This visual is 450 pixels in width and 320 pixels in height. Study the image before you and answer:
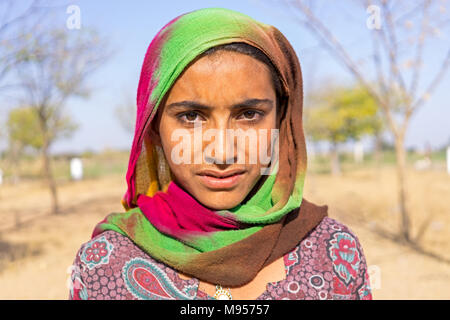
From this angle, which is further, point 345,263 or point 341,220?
point 341,220

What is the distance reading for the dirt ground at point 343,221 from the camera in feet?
16.4

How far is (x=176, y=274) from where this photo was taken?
1.27 metres

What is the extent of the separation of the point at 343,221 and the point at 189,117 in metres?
7.80

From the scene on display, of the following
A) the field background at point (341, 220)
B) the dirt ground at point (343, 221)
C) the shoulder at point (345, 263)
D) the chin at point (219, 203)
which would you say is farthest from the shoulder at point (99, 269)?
the dirt ground at point (343, 221)

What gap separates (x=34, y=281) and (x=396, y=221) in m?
6.41

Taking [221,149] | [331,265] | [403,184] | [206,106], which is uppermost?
[206,106]

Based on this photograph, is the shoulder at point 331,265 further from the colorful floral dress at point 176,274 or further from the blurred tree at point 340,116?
the blurred tree at point 340,116

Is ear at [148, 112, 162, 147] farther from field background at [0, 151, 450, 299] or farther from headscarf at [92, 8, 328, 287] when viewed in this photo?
field background at [0, 151, 450, 299]

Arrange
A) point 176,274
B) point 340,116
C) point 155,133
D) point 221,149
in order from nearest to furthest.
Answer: point 221,149 < point 176,274 < point 155,133 < point 340,116

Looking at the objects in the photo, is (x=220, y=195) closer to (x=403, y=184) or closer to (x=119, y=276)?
(x=119, y=276)

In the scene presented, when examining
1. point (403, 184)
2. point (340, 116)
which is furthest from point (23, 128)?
point (403, 184)

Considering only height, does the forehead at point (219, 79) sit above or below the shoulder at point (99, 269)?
above

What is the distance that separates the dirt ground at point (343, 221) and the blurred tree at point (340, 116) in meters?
Result: 5.09
